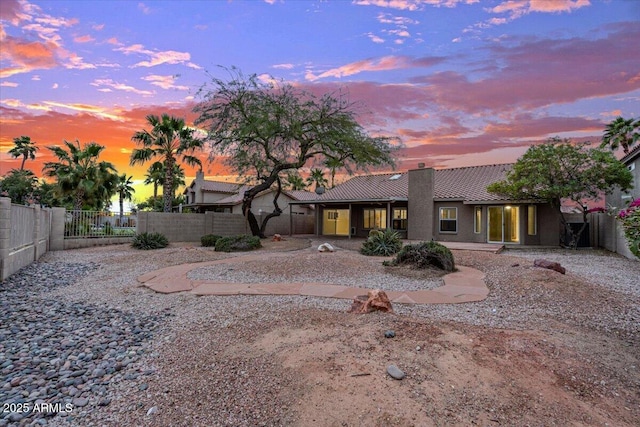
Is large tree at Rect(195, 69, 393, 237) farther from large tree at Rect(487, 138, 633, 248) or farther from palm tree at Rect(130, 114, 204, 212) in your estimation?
large tree at Rect(487, 138, 633, 248)

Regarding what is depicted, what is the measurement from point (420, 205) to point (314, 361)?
55.2 ft

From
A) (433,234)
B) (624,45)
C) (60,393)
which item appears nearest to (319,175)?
(433,234)

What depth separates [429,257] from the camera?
8.87 meters

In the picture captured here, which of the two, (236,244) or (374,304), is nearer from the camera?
(374,304)

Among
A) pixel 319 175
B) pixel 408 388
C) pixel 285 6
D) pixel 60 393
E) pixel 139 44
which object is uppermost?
pixel 285 6

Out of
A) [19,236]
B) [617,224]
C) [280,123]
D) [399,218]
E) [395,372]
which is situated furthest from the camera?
[399,218]

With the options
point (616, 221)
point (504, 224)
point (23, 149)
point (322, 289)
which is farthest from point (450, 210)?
point (23, 149)

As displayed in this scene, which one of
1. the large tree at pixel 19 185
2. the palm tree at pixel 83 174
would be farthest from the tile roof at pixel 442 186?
the large tree at pixel 19 185

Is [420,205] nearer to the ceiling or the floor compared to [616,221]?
nearer to the ceiling

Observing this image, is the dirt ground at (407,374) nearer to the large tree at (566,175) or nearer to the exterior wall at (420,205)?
the large tree at (566,175)

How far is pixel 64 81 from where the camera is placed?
11.0m

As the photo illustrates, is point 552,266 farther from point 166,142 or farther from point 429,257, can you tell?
point 166,142

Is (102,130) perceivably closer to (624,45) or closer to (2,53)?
(2,53)

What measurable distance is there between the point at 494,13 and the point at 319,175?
21397mm
